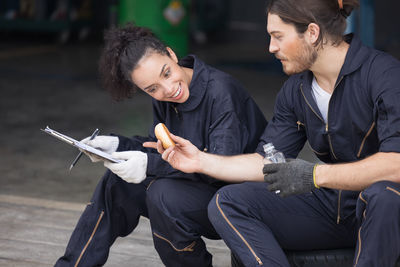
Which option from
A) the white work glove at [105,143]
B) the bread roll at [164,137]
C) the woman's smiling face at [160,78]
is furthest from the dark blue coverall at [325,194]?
the white work glove at [105,143]

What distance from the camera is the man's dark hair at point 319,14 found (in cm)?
210

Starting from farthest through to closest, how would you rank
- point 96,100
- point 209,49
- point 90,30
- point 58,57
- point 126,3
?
point 90,30
point 209,49
point 58,57
point 126,3
point 96,100

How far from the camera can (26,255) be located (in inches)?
109

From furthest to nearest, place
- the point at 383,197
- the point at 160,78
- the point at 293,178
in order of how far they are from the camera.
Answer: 1. the point at 160,78
2. the point at 293,178
3. the point at 383,197

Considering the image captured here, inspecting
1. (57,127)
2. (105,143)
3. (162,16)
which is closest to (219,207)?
(105,143)

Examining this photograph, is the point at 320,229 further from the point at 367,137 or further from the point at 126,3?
the point at 126,3

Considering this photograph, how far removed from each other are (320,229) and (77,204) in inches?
66.1

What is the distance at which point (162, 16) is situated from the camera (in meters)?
7.64

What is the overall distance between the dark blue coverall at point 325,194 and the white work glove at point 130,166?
1.02ft

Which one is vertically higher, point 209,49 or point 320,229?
point 320,229

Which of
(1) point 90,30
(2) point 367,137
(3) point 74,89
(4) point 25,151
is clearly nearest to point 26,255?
(2) point 367,137

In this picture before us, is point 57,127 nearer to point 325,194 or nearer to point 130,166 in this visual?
point 130,166

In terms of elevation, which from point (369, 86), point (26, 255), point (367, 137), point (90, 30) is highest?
point (369, 86)

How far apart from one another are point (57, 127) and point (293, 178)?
12.1 feet
